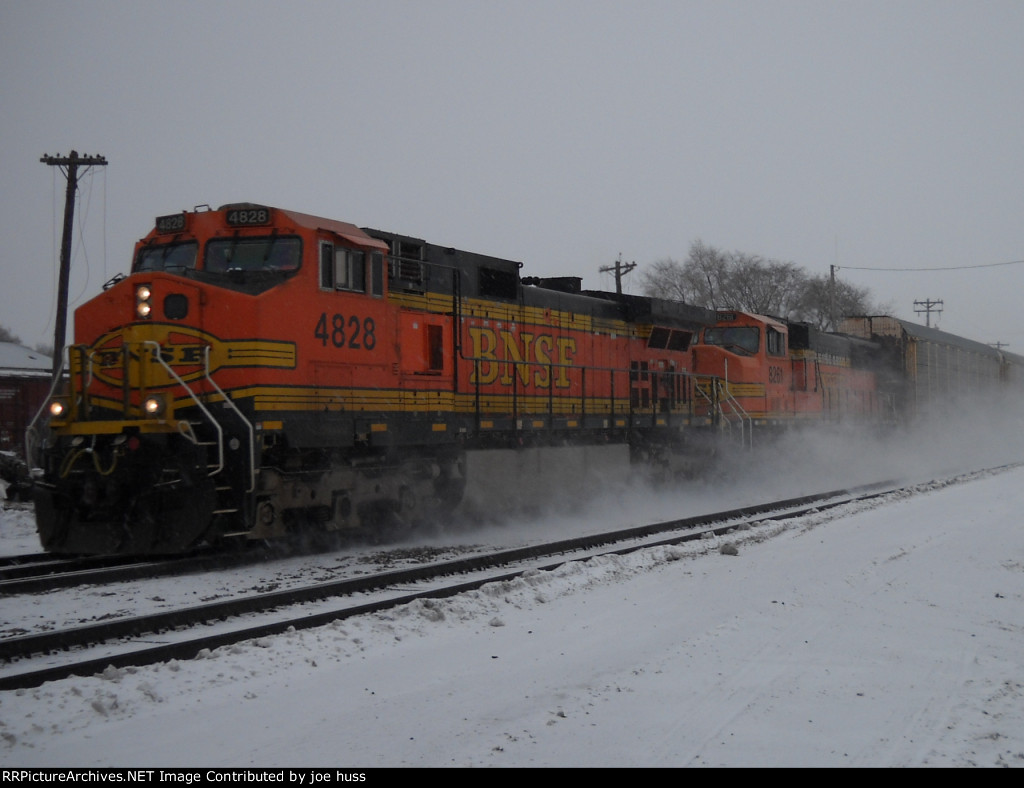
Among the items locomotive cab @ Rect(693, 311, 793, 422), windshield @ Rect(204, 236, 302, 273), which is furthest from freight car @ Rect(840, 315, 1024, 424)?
windshield @ Rect(204, 236, 302, 273)

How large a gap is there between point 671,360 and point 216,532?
11416 mm

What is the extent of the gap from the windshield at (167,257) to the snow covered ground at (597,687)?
11.9ft

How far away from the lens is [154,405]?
8.98 meters

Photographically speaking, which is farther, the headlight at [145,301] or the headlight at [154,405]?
the headlight at [145,301]

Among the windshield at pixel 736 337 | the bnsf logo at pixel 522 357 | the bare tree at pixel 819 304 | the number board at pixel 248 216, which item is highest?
the bare tree at pixel 819 304

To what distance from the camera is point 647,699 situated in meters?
5.13

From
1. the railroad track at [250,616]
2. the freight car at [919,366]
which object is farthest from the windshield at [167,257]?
the freight car at [919,366]

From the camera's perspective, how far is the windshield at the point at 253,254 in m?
9.84

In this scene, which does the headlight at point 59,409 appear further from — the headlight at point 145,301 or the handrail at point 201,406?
the headlight at point 145,301

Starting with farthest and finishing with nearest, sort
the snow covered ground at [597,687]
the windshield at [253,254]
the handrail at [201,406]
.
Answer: the windshield at [253,254] → the handrail at [201,406] → the snow covered ground at [597,687]

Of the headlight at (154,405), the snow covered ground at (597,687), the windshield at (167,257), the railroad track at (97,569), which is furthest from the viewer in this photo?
the windshield at (167,257)

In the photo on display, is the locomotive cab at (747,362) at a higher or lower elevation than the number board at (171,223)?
lower

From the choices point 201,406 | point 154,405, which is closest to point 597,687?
point 201,406
